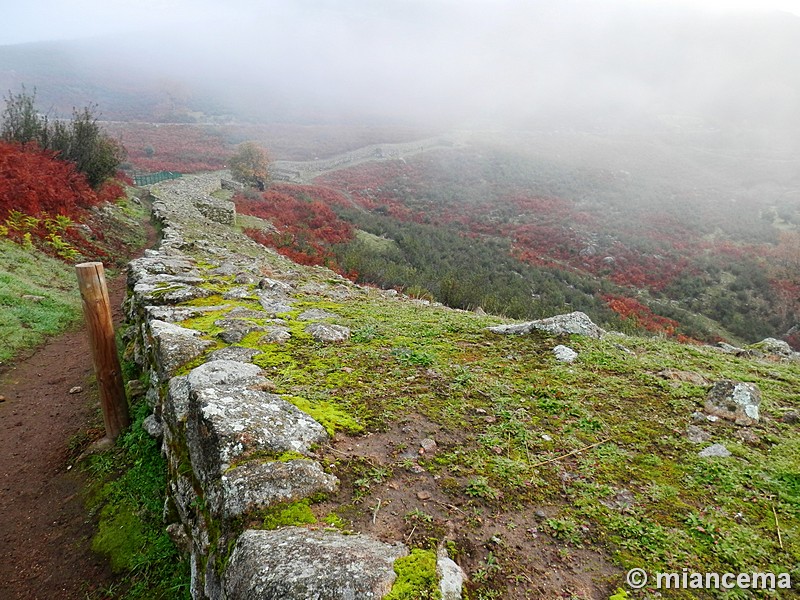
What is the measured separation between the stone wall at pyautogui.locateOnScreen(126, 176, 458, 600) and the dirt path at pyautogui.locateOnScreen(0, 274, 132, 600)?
1.03m

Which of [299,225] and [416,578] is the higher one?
[416,578]

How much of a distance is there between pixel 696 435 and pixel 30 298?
41.0 ft

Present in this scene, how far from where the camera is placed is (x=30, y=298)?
964cm

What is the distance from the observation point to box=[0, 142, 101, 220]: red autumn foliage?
13398 millimetres

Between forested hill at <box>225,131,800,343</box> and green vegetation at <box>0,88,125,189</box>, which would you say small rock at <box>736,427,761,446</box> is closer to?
forested hill at <box>225,131,800,343</box>

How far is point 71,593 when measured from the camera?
3.87m

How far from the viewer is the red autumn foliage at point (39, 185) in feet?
44.0

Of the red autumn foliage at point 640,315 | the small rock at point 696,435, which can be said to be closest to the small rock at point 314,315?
the small rock at point 696,435

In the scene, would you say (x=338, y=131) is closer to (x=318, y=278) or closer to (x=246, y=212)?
(x=246, y=212)

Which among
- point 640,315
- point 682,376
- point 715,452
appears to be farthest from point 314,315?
point 640,315

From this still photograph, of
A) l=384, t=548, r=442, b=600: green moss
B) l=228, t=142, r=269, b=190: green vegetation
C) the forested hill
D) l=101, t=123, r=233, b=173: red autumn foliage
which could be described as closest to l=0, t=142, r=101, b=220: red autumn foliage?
the forested hill

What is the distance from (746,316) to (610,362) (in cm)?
2177

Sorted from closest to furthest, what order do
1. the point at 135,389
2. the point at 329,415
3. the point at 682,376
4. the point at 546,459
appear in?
the point at 546,459
the point at 329,415
the point at 682,376
the point at 135,389

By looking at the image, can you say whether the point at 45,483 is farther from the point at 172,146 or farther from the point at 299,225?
the point at 172,146
